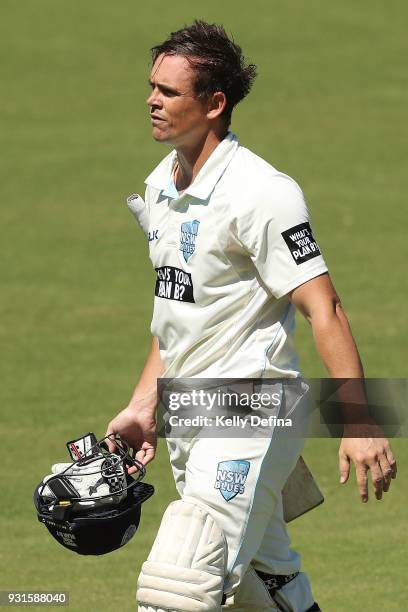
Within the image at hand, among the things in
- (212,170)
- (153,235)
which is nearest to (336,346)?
(212,170)

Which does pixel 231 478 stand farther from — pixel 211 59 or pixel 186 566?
pixel 211 59

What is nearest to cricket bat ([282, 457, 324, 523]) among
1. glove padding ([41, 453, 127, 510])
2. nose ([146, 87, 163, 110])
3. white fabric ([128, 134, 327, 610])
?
white fabric ([128, 134, 327, 610])

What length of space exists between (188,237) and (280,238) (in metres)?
0.40

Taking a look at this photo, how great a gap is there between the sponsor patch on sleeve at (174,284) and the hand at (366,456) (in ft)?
2.82

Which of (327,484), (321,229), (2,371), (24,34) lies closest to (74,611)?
(327,484)

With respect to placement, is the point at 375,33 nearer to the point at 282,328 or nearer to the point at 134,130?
the point at 134,130

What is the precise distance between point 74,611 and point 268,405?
6.91 ft

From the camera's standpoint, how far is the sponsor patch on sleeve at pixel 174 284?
549 centimetres

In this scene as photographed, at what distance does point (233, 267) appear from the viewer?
5.41 metres

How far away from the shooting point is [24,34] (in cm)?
2466

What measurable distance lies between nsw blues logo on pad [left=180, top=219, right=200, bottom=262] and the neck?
233mm

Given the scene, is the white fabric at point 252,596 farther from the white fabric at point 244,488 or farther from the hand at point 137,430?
the hand at point 137,430

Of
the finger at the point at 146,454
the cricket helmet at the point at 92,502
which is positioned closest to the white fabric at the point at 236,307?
the cricket helmet at the point at 92,502

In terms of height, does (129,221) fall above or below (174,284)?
below
